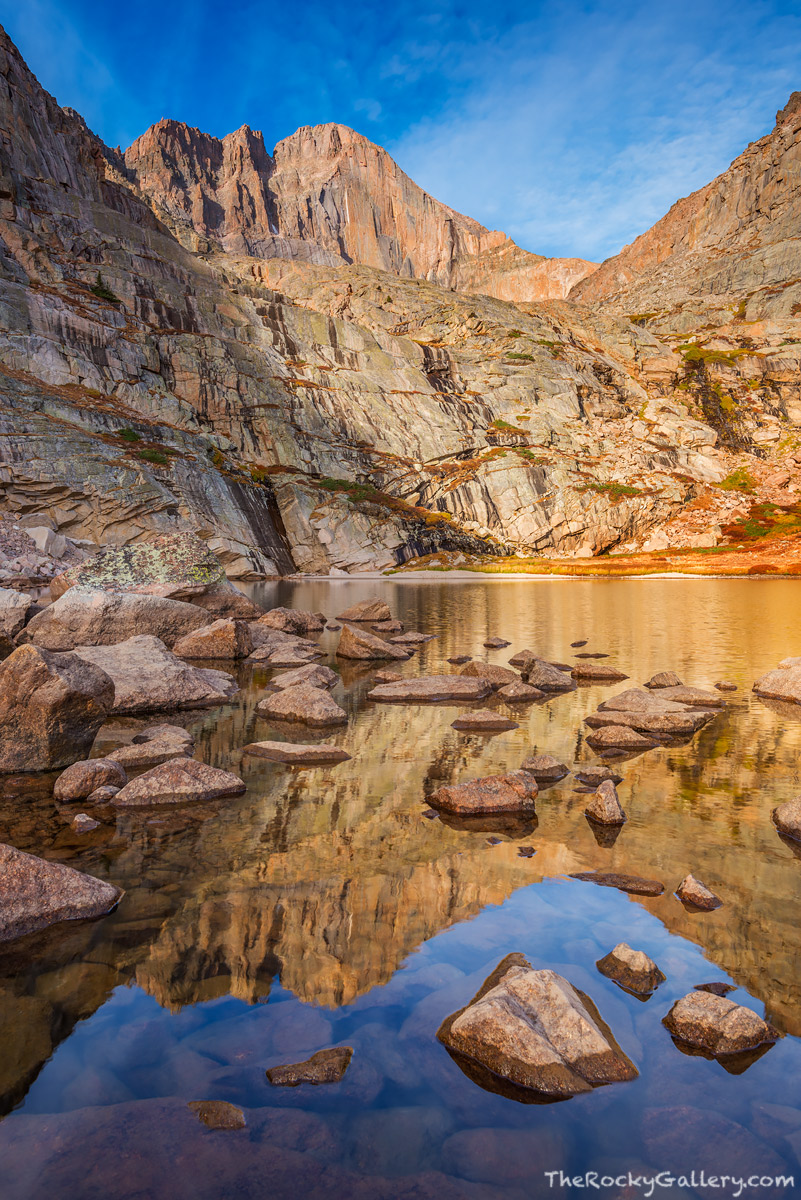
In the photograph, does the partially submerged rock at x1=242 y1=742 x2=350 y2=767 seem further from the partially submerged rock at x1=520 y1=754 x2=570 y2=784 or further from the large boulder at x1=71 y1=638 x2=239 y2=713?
the large boulder at x1=71 y1=638 x2=239 y2=713

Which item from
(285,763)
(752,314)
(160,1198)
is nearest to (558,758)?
(285,763)

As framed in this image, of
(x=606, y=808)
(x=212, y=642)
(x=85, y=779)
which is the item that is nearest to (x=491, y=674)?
(x=606, y=808)

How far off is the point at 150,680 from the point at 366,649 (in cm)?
652

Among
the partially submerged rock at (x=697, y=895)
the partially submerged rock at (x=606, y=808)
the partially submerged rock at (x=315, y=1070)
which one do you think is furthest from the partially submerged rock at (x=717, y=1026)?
the partially submerged rock at (x=606, y=808)

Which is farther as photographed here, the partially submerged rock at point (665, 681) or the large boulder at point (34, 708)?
the partially submerged rock at point (665, 681)

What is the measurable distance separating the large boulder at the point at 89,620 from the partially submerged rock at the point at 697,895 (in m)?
12.5

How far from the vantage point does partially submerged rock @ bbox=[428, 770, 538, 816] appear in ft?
22.3

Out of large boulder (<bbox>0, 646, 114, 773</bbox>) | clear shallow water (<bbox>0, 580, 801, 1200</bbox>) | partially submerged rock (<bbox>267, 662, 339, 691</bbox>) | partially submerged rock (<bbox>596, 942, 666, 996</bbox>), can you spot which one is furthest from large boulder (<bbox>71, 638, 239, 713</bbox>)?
partially submerged rock (<bbox>596, 942, 666, 996</bbox>)

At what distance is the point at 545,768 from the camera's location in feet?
26.2

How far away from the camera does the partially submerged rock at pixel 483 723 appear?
33.3ft

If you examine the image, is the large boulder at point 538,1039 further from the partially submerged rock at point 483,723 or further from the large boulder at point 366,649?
the large boulder at point 366,649

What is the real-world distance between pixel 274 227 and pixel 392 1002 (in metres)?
198

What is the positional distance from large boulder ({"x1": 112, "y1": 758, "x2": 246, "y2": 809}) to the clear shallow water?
31 centimetres

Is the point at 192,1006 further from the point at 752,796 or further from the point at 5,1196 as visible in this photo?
the point at 752,796
